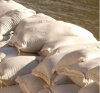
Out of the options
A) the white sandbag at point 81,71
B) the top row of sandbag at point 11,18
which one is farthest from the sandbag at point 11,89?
the top row of sandbag at point 11,18

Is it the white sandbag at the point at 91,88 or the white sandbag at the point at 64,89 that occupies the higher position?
the white sandbag at the point at 91,88

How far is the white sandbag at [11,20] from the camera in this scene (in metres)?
3.08

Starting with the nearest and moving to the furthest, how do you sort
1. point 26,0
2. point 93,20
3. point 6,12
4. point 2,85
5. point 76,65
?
point 76,65 < point 2,85 < point 6,12 < point 93,20 < point 26,0

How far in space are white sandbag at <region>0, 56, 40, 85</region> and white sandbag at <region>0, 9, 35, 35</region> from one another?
662 millimetres

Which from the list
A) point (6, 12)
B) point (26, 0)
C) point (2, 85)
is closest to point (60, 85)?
point (2, 85)

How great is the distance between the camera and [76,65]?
189 centimetres

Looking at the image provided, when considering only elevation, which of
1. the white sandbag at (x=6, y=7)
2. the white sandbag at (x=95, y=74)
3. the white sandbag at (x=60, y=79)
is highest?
the white sandbag at (x=95, y=74)

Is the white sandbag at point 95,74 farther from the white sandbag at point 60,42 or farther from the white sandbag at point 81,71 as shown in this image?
the white sandbag at point 60,42

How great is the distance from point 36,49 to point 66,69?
74 centimetres

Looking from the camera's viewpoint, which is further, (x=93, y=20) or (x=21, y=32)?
(x=93, y=20)

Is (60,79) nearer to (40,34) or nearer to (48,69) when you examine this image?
(48,69)

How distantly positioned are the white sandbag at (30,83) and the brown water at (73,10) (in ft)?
8.31

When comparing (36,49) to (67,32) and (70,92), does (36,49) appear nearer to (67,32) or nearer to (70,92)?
(67,32)

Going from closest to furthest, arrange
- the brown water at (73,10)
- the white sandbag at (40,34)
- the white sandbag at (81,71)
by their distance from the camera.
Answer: the white sandbag at (81,71) < the white sandbag at (40,34) < the brown water at (73,10)
